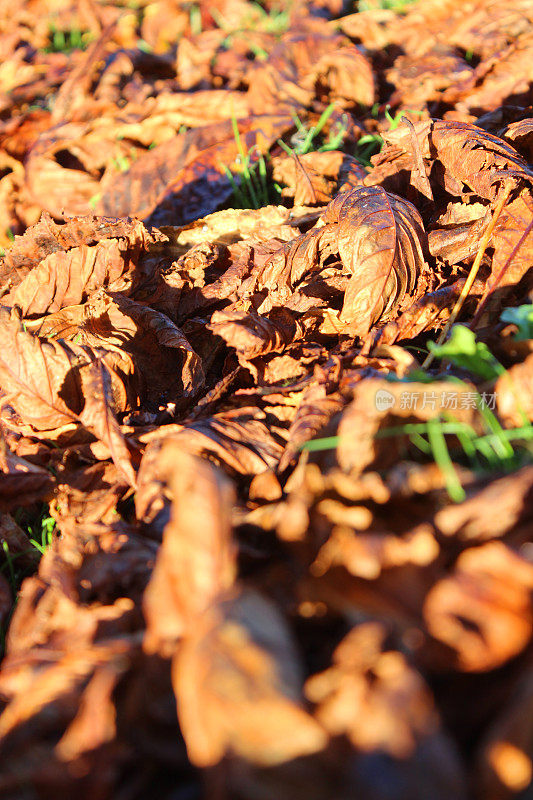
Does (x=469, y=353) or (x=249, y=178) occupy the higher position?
(x=469, y=353)

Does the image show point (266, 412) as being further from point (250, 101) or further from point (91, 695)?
point (250, 101)

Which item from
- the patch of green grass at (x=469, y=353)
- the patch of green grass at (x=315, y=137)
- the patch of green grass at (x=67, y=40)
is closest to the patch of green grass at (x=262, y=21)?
the patch of green grass at (x=67, y=40)

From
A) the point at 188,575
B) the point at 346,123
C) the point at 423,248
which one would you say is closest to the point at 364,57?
the point at 346,123

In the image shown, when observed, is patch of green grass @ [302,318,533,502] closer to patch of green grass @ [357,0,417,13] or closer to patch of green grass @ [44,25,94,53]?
patch of green grass @ [357,0,417,13]

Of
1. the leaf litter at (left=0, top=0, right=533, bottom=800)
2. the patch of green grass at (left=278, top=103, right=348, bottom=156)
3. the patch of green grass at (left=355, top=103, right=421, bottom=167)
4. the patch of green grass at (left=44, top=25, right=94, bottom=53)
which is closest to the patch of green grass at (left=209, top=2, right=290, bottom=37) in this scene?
the leaf litter at (left=0, top=0, right=533, bottom=800)

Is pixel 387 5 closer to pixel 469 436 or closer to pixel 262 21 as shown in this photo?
pixel 262 21

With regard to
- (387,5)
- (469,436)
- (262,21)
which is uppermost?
(387,5)

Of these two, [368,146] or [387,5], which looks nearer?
[368,146]

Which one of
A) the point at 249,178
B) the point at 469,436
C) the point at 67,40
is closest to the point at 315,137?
the point at 249,178
